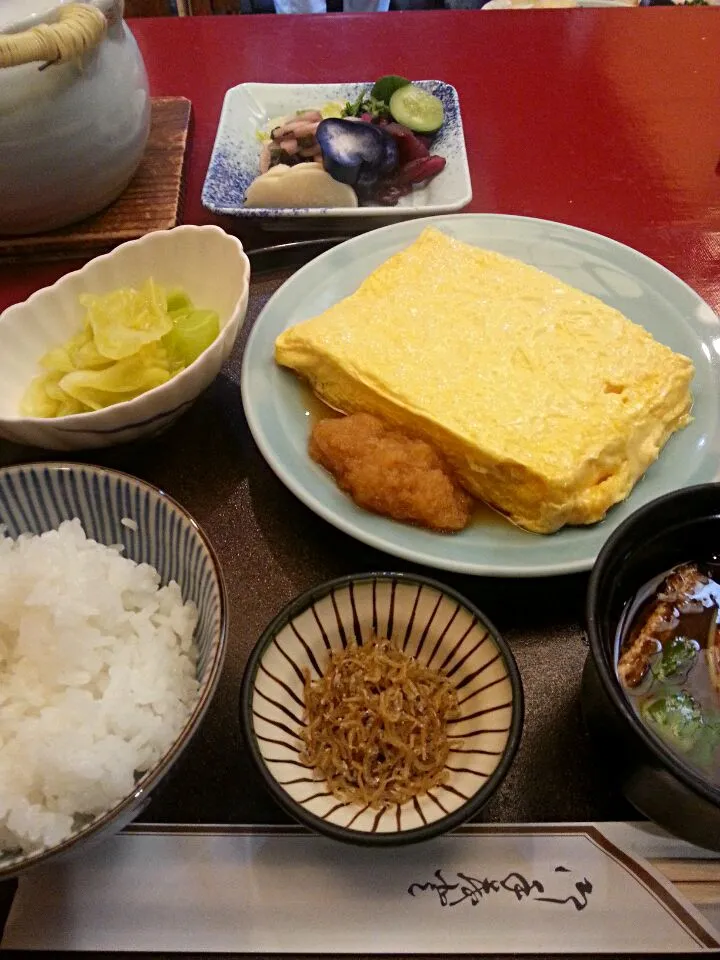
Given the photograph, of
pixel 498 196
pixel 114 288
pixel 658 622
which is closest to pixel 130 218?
pixel 114 288

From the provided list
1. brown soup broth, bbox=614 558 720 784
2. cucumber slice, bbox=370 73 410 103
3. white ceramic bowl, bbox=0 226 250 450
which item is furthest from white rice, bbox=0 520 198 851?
cucumber slice, bbox=370 73 410 103

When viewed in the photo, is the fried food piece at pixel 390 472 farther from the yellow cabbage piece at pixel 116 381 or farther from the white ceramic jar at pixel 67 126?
the white ceramic jar at pixel 67 126

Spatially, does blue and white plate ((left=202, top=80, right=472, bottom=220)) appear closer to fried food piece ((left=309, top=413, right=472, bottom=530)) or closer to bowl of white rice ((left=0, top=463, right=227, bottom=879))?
fried food piece ((left=309, top=413, right=472, bottom=530))

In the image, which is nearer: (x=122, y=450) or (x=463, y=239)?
(x=122, y=450)

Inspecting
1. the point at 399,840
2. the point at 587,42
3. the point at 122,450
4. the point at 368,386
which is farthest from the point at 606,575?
the point at 587,42

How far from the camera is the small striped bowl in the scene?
97 centimetres

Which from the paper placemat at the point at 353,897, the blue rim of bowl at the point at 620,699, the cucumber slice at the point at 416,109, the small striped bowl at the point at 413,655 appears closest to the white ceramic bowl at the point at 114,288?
the small striped bowl at the point at 413,655

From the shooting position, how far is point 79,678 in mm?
1074

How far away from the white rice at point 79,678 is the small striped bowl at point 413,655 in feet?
0.46

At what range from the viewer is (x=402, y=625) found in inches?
47.6

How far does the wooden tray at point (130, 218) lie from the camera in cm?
205

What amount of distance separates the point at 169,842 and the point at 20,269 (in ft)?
5.67

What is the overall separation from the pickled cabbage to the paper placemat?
33.2 inches

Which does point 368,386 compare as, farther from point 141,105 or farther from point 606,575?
point 141,105
